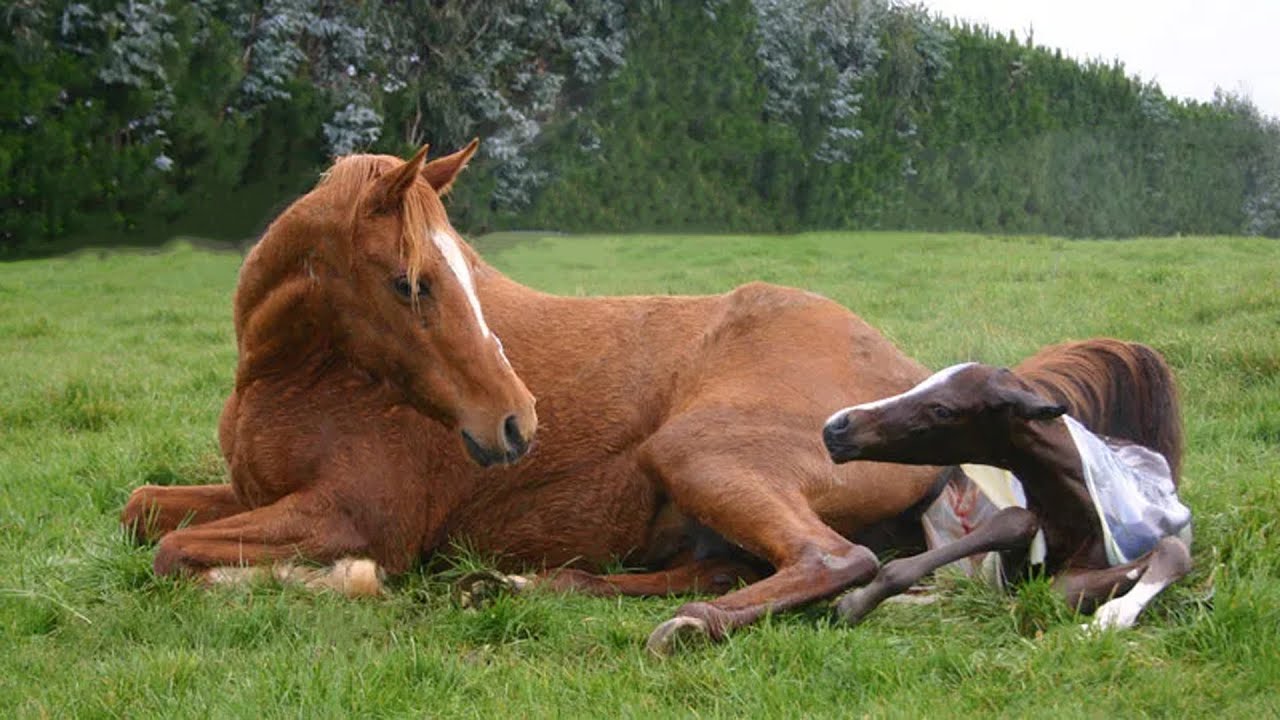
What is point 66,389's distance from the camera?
27.6ft

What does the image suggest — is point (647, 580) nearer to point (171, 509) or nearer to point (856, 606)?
point (856, 606)

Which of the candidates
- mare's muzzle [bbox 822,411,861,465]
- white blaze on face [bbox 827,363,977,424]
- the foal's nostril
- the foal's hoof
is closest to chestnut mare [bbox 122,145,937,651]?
the foal's nostril

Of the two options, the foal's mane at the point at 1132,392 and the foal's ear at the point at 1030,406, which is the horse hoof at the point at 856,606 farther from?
the foal's mane at the point at 1132,392

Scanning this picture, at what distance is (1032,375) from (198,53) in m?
11.5

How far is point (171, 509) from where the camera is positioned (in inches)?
196

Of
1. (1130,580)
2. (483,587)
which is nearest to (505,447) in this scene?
(483,587)

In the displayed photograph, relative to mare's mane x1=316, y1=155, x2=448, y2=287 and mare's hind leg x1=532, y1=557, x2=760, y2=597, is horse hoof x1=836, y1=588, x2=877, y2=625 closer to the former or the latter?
mare's hind leg x1=532, y1=557, x2=760, y2=597

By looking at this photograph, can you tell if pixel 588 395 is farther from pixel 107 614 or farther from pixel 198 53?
pixel 198 53

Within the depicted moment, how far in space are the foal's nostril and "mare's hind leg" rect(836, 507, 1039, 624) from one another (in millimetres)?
1059

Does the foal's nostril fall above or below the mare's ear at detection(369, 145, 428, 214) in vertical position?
below

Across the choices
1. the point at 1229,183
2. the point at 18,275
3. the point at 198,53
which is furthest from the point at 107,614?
the point at 1229,183

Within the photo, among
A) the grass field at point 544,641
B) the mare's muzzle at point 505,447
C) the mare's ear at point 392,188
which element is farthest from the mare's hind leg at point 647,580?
the mare's ear at point 392,188

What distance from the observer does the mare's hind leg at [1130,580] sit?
392 cm

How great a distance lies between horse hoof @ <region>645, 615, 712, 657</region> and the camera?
3693 millimetres
